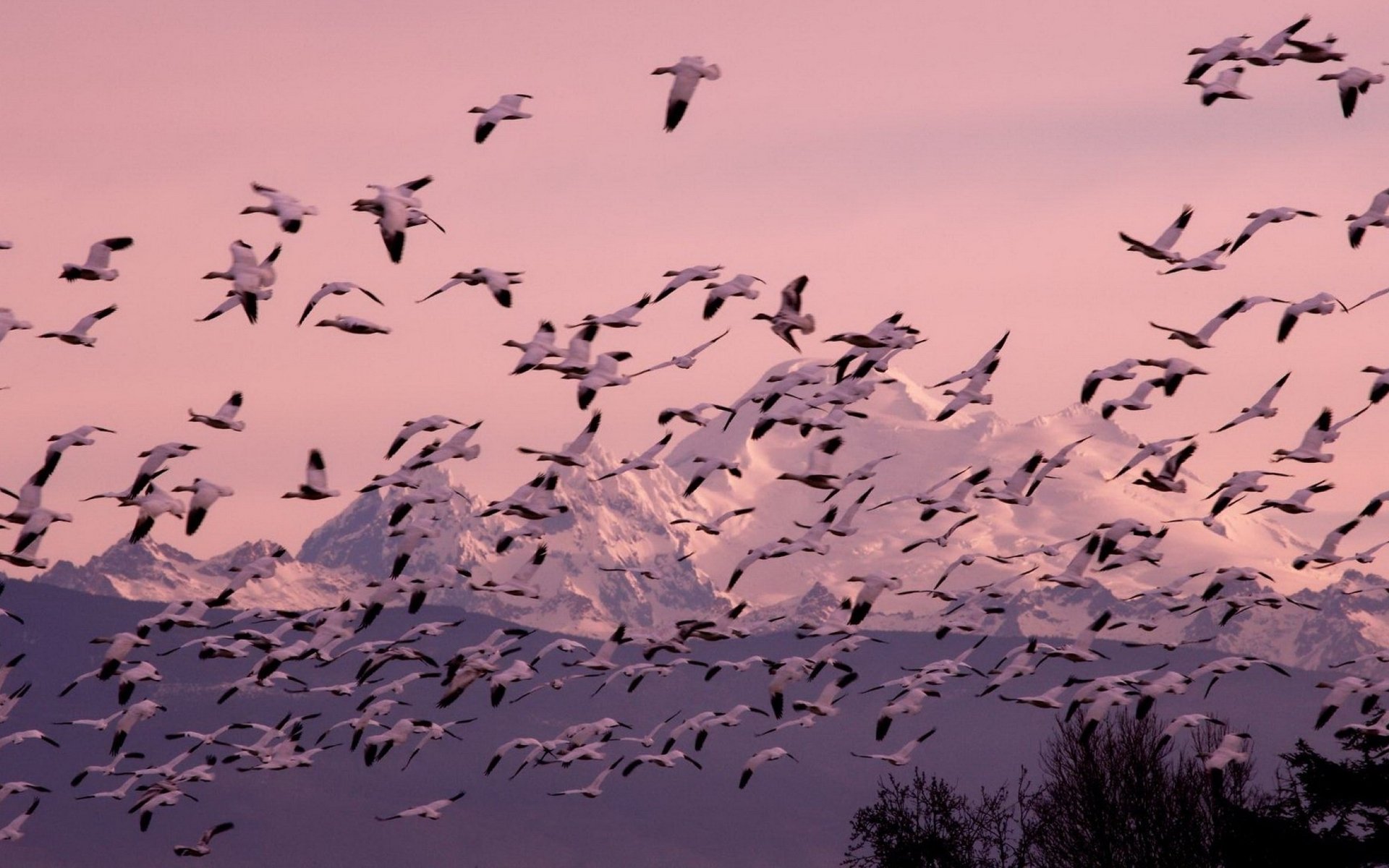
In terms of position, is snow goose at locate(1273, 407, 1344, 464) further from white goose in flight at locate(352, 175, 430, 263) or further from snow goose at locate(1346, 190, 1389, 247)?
white goose in flight at locate(352, 175, 430, 263)

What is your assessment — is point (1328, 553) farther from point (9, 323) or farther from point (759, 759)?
point (9, 323)

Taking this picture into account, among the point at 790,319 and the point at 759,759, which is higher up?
the point at 790,319

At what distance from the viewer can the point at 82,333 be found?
46438 mm

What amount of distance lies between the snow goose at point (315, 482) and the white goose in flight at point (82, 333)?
5351 millimetres

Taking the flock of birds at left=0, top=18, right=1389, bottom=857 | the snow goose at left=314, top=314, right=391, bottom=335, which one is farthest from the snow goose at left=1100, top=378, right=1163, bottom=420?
the snow goose at left=314, top=314, right=391, bottom=335

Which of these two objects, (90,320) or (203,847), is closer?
(90,320)

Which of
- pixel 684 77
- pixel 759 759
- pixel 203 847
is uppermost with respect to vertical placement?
pixel 684 77

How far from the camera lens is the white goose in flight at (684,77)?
41.4 metres

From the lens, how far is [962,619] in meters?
60.5

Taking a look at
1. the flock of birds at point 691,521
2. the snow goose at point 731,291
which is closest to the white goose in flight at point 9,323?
the flock of birds at point 691,521

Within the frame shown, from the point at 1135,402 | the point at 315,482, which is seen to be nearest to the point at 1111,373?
the point at 1135,402

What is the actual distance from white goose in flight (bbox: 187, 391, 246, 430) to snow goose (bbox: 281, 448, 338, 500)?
2.47 metres

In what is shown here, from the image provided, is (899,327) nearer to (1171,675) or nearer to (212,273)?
(1171,675)

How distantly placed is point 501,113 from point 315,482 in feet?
29.2
